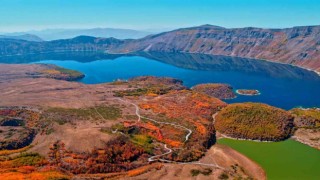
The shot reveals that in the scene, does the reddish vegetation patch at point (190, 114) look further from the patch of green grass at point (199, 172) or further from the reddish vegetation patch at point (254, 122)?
the patch of green grass at point (199, 172)

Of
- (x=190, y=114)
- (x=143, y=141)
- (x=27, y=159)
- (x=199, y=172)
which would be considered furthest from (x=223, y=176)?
(x=27, y=159)

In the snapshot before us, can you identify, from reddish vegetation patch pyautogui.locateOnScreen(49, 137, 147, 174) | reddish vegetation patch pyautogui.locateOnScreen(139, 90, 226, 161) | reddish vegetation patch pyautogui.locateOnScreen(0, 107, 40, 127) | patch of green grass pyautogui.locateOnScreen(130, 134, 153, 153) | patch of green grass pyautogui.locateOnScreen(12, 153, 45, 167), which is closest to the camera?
reddish vegetation patch pyautogui.locateOnScreen(49, 137, 147, 174)

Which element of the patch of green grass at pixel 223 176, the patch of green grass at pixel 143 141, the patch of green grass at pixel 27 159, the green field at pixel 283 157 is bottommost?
the green field at pixel 283 157

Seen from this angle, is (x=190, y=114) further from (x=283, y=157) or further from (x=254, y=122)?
(x=283, y=157)

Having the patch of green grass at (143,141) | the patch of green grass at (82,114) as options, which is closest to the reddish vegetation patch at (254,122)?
the patch of green grass at (143,141)

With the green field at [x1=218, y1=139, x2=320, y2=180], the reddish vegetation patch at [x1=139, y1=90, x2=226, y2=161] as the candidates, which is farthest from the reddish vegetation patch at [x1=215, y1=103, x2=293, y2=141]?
the reddish vegetation patch at [x1=139, y1=90, x2=226, y2=161]

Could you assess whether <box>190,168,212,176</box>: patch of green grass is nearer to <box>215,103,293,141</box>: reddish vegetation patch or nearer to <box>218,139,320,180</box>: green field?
<box>218,139,320,180</box>: green field

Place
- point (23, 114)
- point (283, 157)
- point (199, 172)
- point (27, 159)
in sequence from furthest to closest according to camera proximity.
A: point (23, 114) < point (283, 157) < point (27, 159) < point (199, 172)

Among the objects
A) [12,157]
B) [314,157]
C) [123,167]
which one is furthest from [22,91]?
[314,157]

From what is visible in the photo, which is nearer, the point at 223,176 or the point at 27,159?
the point at 223,176
